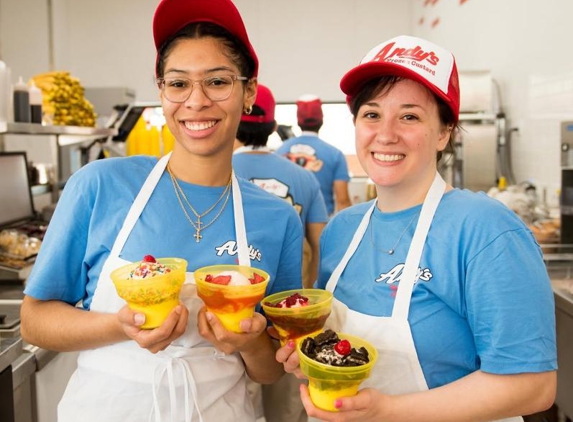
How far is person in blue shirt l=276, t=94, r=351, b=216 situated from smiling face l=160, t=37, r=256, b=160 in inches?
113

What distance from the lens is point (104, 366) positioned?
146cm

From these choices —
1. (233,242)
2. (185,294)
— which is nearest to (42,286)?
(185,294)

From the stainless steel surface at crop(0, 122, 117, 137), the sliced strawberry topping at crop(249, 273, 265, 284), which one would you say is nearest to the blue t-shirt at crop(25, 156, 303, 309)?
the sliced strawberry topping at crop(249, 273, 265, 284)

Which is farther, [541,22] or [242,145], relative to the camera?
[541,22]

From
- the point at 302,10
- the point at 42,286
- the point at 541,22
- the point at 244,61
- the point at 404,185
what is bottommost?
the point at 42,286

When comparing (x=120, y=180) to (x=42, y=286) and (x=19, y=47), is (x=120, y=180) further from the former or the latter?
(x=19, y=47)

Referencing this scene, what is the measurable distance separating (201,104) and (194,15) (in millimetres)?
246

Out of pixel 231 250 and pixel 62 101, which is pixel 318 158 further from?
pixel 231 250

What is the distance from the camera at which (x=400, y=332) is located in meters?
1.36

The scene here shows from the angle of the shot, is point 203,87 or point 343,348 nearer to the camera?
point 343,348

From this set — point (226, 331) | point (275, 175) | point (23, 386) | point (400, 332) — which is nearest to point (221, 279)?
point (226, 331)

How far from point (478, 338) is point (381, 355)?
25 centimetres

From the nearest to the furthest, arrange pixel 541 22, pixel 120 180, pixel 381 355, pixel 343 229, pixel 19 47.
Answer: pixel 381 355, pixel 120 180, pixel 343 229, pixel 541 22, pixel 19 47

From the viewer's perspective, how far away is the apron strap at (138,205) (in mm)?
1455
